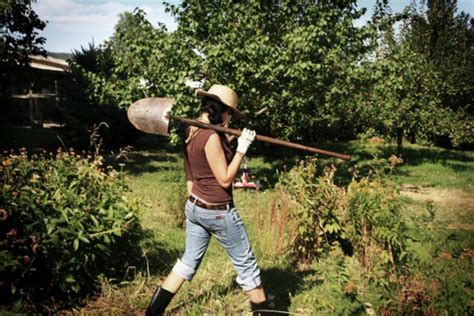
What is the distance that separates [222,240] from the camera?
328 centimetres

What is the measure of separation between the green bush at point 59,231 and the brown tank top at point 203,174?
1.03m

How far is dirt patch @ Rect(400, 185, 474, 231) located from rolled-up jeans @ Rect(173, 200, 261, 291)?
4.28m

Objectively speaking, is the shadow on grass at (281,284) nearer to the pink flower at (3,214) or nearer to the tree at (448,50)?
the pink flower at (3,214)

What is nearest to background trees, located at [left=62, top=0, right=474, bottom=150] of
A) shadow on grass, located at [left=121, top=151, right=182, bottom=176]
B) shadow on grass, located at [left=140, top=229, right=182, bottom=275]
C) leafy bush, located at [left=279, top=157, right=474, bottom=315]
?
shadow on grass, located at [left=121, top=151, right=182, bottom=176]

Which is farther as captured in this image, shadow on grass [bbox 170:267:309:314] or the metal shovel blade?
shadow on grass [bbox 170:267:309:314]

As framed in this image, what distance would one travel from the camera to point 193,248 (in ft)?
11.0

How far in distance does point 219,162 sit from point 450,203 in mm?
7328

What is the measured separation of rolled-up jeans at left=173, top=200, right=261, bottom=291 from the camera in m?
3.21

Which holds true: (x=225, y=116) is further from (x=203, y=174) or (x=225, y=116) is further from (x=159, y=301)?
(x=159, y=301)

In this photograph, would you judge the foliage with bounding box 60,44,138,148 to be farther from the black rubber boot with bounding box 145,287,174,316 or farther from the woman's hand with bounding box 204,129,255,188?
the woman's hand with bounding box 204,129,255,188

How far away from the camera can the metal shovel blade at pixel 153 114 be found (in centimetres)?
340

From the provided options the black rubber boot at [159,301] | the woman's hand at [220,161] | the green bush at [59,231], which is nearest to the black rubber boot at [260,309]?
the black rubber boot at [159,301]

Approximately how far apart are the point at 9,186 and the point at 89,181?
33.4 inches

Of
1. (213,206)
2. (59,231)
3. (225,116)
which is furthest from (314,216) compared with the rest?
(59,231)
